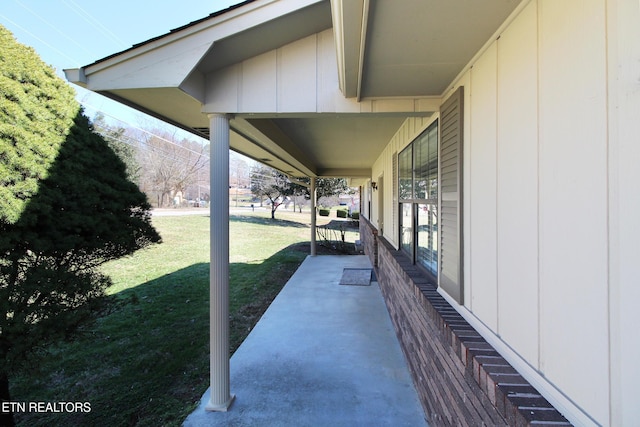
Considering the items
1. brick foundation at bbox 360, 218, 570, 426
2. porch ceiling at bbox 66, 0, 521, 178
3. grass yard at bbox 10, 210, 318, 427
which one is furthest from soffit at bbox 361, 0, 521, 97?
grass yard at bbox 10, 210, 318, 427

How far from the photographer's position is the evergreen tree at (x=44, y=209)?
2.18 m

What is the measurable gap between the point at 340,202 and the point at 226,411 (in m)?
47.2

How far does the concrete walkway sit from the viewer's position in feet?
9.34

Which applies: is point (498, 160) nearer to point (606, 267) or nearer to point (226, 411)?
point (606, 267)

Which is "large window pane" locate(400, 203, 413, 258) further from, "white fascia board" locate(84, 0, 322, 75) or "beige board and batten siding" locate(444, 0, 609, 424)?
"white fascia board" locate(84, 0, 322, 75)

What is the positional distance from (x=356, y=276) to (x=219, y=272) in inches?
212

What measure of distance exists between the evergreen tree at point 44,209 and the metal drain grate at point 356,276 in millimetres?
5275

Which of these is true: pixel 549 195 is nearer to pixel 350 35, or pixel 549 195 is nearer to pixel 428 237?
pixel 350 35

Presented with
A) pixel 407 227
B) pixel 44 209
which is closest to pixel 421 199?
pixel 407 227

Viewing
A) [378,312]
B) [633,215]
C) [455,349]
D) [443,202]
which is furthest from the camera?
[378,312]

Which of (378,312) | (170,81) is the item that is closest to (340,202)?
(378,312)

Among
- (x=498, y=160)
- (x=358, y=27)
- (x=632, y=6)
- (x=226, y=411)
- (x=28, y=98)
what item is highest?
(x=358, y=27)

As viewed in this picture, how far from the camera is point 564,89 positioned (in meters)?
1.22

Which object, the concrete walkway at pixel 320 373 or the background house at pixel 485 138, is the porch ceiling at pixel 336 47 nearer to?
the background house at pixel 485 138
